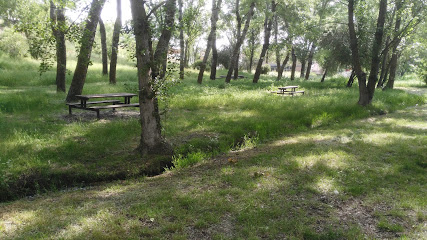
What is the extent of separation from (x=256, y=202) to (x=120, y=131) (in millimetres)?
4646

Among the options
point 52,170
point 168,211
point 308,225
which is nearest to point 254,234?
point 308,225

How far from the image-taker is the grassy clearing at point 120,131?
19.6 feet

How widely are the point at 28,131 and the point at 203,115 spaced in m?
4.94

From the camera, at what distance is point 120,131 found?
812cm

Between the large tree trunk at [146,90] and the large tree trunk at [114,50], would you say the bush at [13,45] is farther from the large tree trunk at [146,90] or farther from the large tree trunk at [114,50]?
the large tree trunk at [146,90]

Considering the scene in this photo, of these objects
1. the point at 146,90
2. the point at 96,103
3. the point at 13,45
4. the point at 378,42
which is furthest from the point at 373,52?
the point at 13,45

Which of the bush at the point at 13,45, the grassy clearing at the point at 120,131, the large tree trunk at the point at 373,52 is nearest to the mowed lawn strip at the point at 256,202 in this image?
the grassy clearing at the point at 120,131

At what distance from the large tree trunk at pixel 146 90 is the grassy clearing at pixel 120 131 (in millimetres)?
275

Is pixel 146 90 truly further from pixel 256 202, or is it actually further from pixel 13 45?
pixel 13 45

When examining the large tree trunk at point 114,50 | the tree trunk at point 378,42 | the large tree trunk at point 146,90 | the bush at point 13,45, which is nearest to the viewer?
the large tree trunk at point 146,90

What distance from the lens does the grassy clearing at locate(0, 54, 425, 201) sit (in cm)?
599

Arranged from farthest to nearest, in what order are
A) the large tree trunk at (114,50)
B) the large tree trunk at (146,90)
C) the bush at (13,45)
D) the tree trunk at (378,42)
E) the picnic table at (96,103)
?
the bush at (13,45) < the large tree trunk at (114,50) < the tree trunk at (378,42) < the picnic table at (96,103) < the large tree trunk at (146,90)

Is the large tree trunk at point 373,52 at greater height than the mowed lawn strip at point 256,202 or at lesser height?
greater

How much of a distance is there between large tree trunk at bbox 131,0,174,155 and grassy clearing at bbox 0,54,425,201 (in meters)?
0.27
